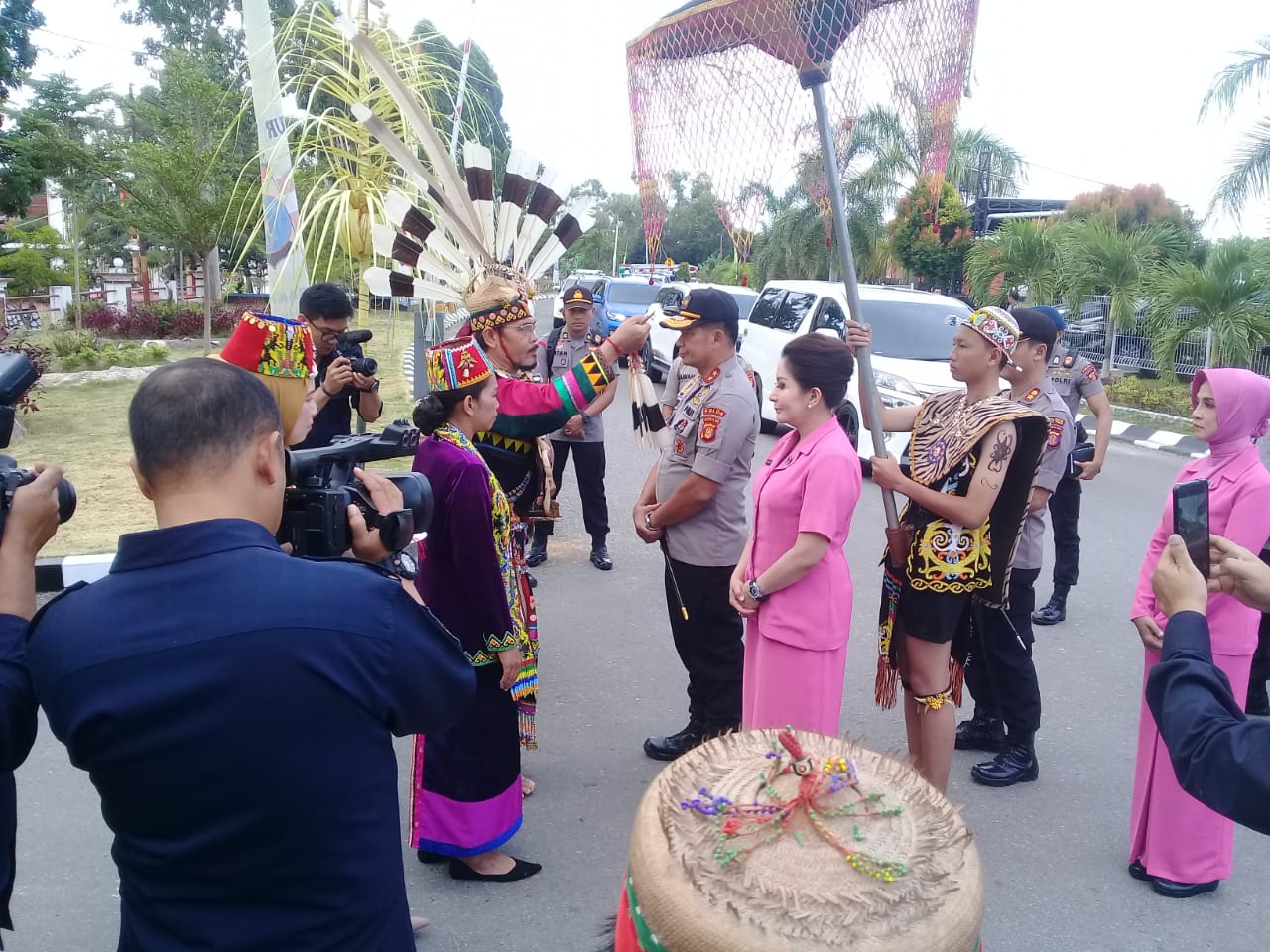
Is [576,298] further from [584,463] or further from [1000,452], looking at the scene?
[1000,452]

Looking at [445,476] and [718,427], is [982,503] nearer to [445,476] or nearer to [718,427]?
[718,427]

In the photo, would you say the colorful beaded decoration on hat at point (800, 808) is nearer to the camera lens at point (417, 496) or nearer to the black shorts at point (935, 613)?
the camera lens at point (417, 496)

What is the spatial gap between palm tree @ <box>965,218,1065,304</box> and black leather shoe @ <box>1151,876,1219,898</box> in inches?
512

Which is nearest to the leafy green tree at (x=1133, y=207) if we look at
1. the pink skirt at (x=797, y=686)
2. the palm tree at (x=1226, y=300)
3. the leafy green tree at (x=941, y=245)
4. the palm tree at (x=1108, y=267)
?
the leafy green tree at (x=941, y=245)

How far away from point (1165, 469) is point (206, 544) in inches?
412

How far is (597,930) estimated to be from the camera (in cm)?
264

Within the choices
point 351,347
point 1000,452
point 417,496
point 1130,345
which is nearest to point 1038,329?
point 1000,452

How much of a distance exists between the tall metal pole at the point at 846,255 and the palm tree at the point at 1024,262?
12738 millimetres

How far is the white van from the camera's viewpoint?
835 cm

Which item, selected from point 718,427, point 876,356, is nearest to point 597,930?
point 718,427

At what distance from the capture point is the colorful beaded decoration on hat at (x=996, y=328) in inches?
117

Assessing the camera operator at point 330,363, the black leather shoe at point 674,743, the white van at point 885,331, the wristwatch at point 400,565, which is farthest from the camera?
the white van at point 885,331

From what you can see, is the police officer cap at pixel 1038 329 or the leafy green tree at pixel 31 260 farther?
the leafy green tree at pixel 31 260

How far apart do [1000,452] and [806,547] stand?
68 cm
